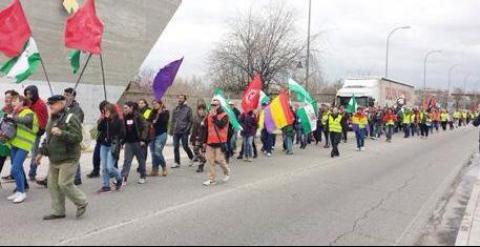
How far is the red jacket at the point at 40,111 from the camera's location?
29.3ft

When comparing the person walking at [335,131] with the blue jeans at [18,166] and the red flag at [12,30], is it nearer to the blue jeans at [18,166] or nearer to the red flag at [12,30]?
the red flag at [12,30]

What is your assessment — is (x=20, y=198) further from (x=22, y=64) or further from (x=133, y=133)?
(x=22, y=64)

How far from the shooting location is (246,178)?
11281 mm

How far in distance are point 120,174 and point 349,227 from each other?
165 inches

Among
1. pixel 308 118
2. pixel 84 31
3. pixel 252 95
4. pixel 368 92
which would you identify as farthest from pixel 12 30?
pixel 368 92

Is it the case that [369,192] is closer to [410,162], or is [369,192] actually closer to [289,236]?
[289,236]

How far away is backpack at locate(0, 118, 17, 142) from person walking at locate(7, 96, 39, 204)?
0.04 metres

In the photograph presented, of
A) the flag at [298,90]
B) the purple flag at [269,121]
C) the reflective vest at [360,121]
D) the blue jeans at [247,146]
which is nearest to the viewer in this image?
the blue jeans at [247,146]

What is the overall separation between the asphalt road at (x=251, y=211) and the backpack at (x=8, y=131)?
3.35 ft

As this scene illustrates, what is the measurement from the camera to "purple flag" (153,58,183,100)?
11.3m

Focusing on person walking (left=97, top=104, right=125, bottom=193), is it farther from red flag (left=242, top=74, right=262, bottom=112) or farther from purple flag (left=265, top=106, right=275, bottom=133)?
purple flag (left=265, top=106, right=275, bottom=133)

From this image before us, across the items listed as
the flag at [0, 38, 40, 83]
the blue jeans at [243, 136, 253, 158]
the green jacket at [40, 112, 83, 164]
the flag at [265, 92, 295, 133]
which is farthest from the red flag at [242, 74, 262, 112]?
the green jacket at [40, 112, 83, 164]

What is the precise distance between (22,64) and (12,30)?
1.11 meters

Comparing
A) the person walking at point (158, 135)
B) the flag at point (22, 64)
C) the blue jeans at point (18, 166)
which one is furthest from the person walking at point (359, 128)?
the blue jeans at point (18, 166)
